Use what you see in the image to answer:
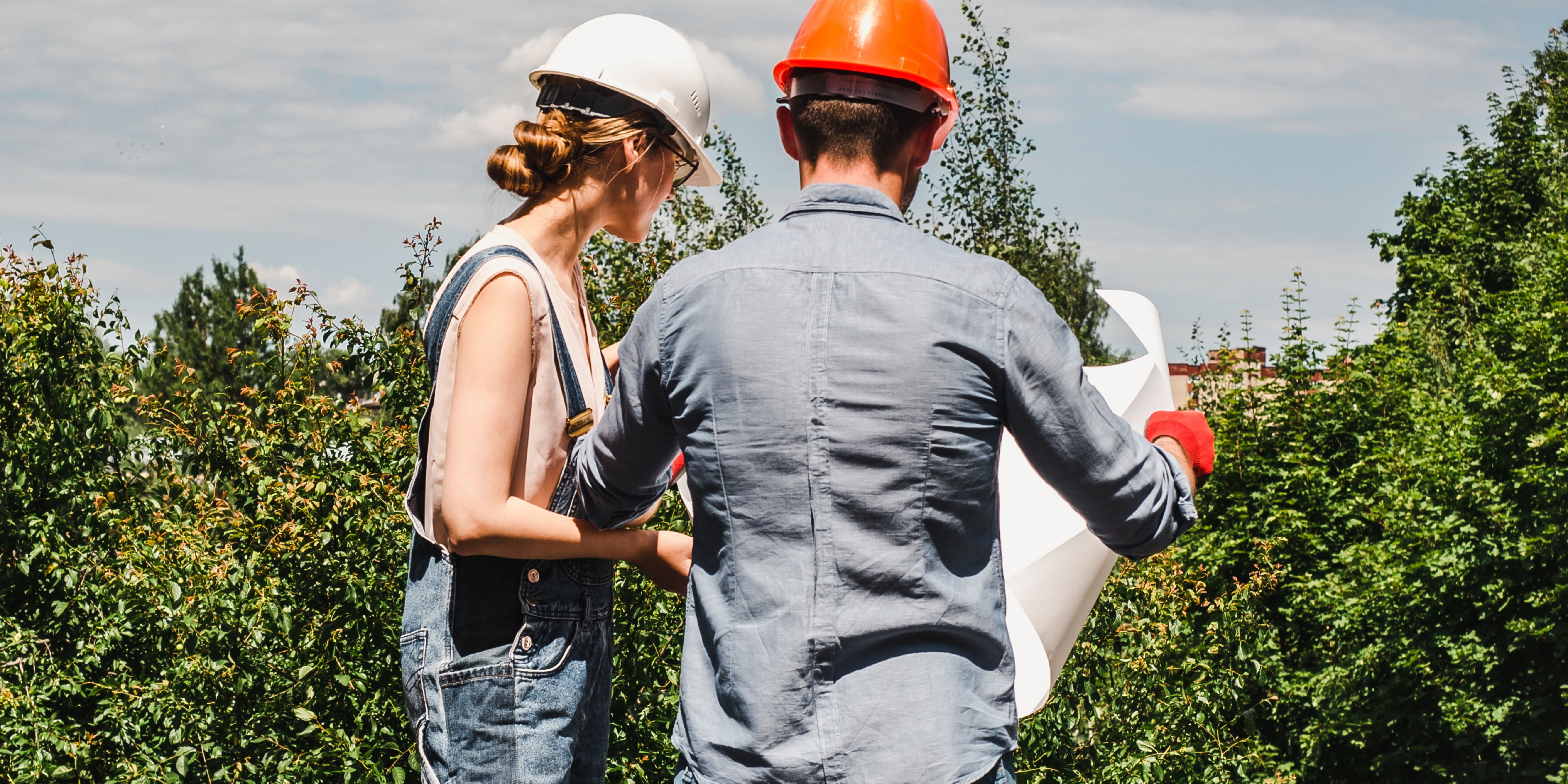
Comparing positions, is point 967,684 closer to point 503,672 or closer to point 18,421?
point 503,672

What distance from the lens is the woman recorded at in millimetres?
1582

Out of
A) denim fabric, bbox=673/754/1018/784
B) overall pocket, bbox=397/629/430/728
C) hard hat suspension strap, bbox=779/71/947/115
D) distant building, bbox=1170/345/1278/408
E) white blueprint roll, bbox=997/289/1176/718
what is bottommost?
denim fabric, bbox=673/754/1018/784

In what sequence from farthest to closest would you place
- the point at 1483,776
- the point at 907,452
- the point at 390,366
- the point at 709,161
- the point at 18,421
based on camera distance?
the point at 1483,776 → the point at 18,421 → the point at 390,366 → the point at 709,161 → the point at 907,452

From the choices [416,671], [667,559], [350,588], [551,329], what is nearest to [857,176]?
[551,329]

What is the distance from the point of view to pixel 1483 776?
7.95 m

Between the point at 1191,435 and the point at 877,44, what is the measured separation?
2.13 ft

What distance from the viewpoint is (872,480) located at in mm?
1306

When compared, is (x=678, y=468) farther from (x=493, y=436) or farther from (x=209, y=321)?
(x=209, y=321)

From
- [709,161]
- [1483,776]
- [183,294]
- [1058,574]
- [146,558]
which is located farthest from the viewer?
[183,294]

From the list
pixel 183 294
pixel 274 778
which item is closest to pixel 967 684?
pixel 274 778

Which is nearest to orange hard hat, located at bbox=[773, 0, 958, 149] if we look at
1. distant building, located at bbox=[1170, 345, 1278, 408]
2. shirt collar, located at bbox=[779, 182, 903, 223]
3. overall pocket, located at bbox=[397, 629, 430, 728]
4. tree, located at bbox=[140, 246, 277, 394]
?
shirt collar, located at bbox=[779, 182, 903, 223]

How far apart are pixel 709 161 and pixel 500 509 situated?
0.76 meters

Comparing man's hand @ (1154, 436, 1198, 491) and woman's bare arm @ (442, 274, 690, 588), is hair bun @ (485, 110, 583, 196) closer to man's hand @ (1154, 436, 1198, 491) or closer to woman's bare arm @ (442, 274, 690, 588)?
woman's bare arm @ (442, 274, 690, 588)

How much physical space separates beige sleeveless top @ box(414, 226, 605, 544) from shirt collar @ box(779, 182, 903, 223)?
0.41 m
